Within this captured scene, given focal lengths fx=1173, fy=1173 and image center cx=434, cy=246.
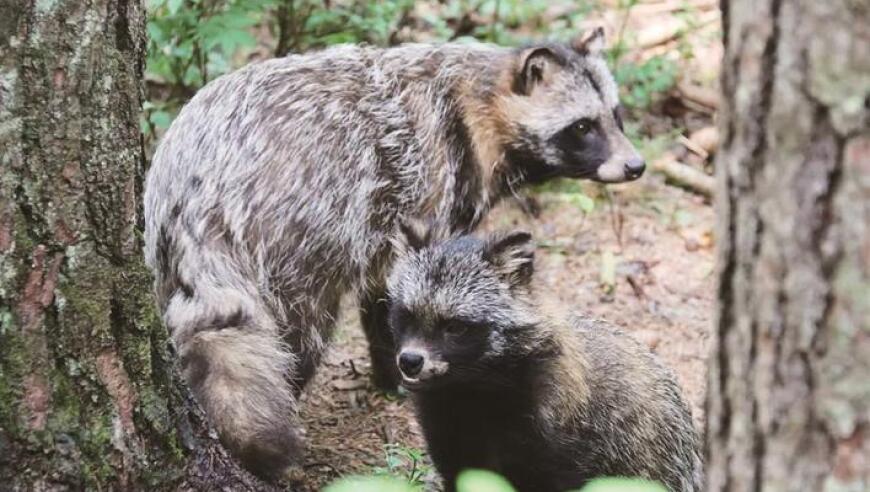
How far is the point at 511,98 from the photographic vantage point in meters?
5.97

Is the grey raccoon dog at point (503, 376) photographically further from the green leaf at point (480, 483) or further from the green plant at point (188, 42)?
the green leaf at point (480, 483)

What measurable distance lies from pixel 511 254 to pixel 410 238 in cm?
45

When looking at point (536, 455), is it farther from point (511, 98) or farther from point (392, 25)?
point (392, 25)

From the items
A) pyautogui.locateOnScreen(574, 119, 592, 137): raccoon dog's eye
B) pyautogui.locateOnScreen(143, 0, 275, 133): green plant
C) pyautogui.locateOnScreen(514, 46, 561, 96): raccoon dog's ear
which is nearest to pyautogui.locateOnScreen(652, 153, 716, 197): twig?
pyautogui.locateOnScreen(574, 119, 592, 137): raccoon dog's eye

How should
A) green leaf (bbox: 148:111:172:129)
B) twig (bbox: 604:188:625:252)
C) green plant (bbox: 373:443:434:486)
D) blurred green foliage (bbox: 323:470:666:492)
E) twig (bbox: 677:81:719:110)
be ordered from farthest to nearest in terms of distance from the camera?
1. twig (bbox: 677:81:719:110)
2. twig (bbox: 604:188:625:252)
3. green leaf (bbox: 148:111:172:129)
4. green plant (bbox: 373:443:434:486)
5. blurred green foliage (bbox: 323:470:666:492)

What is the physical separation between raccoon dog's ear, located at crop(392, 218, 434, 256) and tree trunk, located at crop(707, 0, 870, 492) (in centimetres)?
267

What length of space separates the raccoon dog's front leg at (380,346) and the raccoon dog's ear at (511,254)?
50.5 inches

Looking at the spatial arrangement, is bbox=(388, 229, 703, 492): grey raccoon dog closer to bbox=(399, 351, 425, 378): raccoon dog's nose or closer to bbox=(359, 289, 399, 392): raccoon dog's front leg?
bbox=(399, 351, 425, 378): raccoon dog's nose

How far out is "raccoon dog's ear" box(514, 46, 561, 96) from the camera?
5965 millimetres

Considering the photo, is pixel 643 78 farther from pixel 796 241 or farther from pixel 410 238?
pixel 796 241

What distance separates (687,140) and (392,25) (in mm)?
2430

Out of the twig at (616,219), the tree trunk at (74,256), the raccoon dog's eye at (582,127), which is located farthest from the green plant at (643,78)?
the tree trunk at (74,256)

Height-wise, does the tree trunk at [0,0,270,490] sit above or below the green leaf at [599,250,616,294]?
above

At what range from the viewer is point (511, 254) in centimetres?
452
